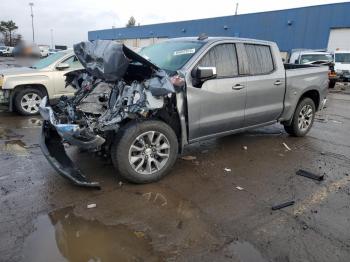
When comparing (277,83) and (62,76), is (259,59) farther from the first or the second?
(62,76)

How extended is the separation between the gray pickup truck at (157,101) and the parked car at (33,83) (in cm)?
325

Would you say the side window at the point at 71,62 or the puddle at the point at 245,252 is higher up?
the side window at the point at 71,62

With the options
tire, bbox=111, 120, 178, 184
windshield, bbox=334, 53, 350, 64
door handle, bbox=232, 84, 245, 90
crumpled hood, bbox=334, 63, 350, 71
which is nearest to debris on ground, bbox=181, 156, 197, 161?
tire, bbox=111, 120, 178, 184

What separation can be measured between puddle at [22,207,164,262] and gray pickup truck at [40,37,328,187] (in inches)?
27.9

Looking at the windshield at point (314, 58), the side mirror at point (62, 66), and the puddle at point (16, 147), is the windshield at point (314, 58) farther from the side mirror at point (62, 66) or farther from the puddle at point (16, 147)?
the puddle at point (16, 147)

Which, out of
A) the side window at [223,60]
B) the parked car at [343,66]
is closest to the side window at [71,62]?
the side window at [223,60]

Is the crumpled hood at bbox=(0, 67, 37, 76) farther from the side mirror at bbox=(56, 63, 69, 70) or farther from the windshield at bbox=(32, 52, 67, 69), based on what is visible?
the side mirror at bbox=(56, 63, 69, 70)

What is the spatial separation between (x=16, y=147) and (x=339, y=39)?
2716cm

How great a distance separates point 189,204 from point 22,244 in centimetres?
184

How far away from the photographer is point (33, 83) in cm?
873

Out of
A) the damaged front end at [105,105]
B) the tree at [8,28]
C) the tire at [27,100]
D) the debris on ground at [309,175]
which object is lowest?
the debris on ground at [309,175]

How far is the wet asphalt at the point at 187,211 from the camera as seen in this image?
3.23 m

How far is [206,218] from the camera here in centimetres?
382

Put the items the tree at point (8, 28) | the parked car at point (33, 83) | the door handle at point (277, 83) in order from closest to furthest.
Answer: the door handle at point (277, 83) → the parked car at point (33, 83) → the tree at point (8, 28)
